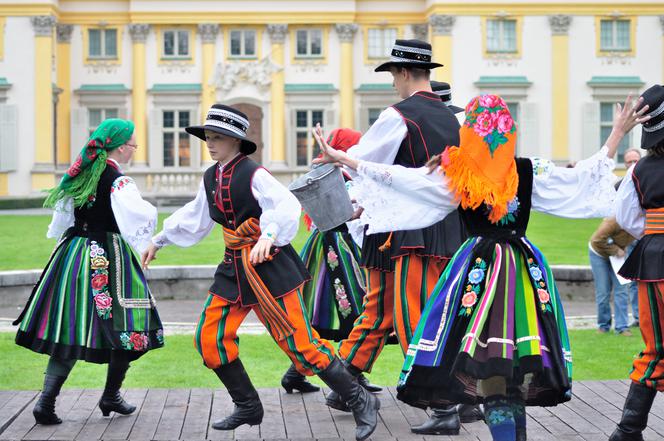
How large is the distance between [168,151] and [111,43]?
3.99 m

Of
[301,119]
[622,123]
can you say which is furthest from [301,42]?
[622,123]

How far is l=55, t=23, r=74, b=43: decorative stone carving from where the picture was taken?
3522cm

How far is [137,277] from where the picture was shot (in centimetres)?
604

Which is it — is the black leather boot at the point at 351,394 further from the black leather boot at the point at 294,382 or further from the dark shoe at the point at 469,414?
the black leather boot at the point at 294,382

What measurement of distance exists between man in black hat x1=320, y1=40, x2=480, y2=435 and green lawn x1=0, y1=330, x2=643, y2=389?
1.66 meters

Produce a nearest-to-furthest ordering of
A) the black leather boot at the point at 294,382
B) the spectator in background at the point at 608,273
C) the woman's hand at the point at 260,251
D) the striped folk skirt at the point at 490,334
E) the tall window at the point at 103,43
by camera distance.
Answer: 1. the striped folk skirt at the point at 490,334
2. the woman's hand at the point at 260,251
3. the black leather boot at the point at 294,382
4. the spectator in background at the point at 608,273
5. the tall window at the point at 103,43

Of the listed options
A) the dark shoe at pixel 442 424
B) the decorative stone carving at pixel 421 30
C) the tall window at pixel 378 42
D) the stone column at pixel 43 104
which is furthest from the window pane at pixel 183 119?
the dark shoe at pixel 442 424

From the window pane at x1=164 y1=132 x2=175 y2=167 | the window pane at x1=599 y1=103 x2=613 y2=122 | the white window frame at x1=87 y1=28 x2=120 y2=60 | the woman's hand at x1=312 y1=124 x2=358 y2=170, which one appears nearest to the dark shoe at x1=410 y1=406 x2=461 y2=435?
the woman's hand at x1=312 y1=124 x2=358 y2=170

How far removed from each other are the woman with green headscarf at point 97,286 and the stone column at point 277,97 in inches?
1150

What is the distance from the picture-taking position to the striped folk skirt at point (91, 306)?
587 centimetres

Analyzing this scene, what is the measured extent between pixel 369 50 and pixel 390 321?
3051 centimetres

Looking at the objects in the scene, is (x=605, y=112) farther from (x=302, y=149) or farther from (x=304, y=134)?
(x=302, y=149)

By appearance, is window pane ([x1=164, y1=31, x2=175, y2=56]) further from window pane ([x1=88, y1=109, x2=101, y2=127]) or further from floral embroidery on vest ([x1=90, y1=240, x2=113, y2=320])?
floral embroidery on vest ([x1=90, y1=240, x2=113, y2=320])

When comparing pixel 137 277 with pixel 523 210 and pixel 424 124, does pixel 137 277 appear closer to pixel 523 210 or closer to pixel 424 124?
pixel 424 124
